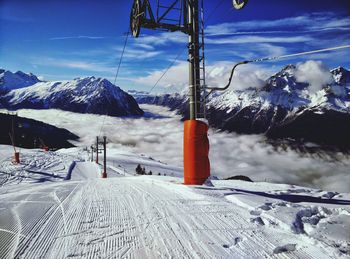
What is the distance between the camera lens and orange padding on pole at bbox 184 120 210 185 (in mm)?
10469

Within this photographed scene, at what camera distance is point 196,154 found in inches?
414

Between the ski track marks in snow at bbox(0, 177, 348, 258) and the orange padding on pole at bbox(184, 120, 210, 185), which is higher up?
the orange padding on pole at bbox(184, 120, 210, 185)

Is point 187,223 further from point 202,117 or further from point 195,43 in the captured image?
point 195,43

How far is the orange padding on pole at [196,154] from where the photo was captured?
10.5 meters

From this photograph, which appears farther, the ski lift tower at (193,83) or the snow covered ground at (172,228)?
the ski lift tower at (193,83)

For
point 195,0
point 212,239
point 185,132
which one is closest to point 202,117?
point 185,132

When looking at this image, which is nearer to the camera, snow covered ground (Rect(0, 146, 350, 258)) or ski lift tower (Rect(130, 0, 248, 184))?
snow covered ground (Rect(0, 146, 350, 258))

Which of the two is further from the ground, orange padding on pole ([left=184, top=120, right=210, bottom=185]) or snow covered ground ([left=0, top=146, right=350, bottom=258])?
orange padding on pole ([left=184, top=120, right=210, bottom=185])

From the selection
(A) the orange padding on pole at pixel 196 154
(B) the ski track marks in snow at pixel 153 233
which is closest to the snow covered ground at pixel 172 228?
(B) the ski track marks in snow at pixel 153 233

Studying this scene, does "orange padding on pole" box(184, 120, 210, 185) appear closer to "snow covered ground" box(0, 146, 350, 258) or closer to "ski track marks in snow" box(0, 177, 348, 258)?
"snow covered ground" box(0, 146, 350, 258)

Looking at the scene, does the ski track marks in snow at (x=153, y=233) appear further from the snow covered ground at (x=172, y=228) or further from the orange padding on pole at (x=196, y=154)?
the orange padding on pole at (x=196, y=154)

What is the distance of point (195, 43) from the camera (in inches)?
455

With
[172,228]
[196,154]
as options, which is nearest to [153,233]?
[172,228]

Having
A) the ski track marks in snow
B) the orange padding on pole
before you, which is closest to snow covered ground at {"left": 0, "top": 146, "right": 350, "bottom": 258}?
the ski track marks in snow
